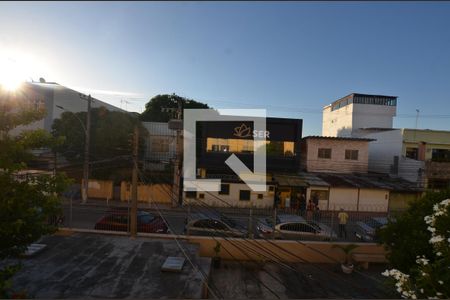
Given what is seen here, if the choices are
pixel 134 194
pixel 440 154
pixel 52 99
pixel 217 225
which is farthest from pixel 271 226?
pixel 52 99

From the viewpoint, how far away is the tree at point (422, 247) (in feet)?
16.0

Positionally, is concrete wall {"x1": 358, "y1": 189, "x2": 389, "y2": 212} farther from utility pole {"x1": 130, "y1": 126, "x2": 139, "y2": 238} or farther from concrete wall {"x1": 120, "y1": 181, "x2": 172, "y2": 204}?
utility pole {"x1": 130, "y1": 126, "x2": 139, "y2": 238}

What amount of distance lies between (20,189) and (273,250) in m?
10.3

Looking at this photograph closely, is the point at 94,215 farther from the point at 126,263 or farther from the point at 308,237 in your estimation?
the point at 308,237

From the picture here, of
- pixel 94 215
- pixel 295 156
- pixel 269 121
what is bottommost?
pixel 94 215

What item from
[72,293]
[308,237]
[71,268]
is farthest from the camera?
[308,237]

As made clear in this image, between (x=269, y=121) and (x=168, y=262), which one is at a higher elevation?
(x=269, y=121)

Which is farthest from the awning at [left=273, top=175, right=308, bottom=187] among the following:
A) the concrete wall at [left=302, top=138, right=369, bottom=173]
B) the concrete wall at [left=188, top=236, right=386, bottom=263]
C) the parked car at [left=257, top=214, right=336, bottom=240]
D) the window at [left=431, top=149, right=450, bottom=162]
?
the window at [left=431, top=149, right=450, bottom=162]

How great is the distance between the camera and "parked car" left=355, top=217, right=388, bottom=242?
1545 cm

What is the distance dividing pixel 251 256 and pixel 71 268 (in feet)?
23.5

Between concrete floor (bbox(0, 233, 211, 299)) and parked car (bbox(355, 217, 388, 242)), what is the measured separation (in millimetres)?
8420

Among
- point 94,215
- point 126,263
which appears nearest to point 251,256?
point 126,263

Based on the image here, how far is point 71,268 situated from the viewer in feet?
32.4

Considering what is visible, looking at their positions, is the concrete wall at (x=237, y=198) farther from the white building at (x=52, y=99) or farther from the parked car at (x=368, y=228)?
the white building at (x=52, y=99)
